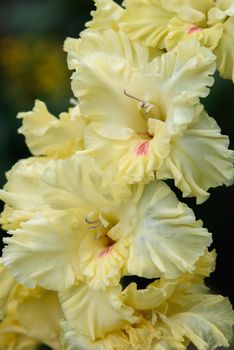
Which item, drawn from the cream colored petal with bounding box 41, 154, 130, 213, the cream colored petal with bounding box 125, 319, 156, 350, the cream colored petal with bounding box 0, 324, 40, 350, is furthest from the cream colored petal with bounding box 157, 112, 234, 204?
→ the cream colored petal with bounding box 0, 324, 40, 350

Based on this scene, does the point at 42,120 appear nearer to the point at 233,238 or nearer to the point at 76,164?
the point at 76,164

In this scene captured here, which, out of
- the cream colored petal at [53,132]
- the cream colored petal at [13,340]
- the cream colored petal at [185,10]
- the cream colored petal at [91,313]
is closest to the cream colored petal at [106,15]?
the cream colored petal at [185,10]

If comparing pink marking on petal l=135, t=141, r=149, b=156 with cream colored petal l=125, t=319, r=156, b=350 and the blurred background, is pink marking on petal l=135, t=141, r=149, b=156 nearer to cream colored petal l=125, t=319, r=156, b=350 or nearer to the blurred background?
cream colored petal l=125, t=319, r=156, b=350

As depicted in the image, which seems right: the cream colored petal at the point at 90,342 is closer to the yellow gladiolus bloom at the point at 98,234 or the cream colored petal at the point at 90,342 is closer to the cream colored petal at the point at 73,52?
the yellow gladiolus bloom at the point at 98,234

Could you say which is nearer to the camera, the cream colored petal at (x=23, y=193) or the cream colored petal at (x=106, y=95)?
the cream colored petal at (x=106, y=95)

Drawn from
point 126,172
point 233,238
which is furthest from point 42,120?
point 233,238

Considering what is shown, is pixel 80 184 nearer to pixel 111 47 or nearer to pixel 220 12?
pixel 111 47
